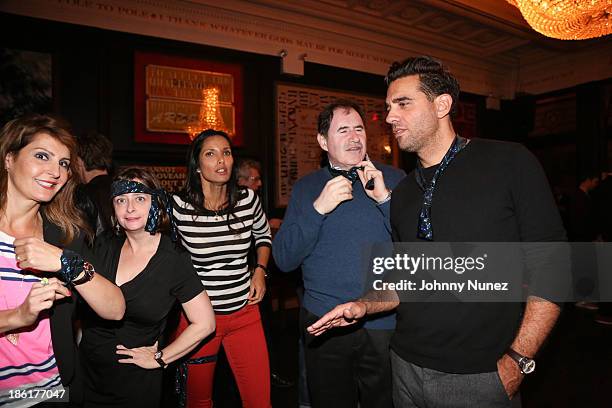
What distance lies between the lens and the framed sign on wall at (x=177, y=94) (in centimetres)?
463

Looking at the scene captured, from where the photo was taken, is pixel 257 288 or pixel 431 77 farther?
pixel 257 288

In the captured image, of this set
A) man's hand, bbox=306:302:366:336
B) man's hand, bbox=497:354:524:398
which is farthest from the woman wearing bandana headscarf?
man's hand, bbox=497:354:524:398

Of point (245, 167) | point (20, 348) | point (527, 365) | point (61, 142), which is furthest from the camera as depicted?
point (245, 167)

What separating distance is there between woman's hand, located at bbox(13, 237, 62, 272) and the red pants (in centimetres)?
102

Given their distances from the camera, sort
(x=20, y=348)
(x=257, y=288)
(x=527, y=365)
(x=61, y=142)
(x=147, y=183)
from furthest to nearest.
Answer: (x=257, y=288) → (x=147, y=183) → (x=61, y=142) → (x=20, y=348) → (x=527, y=365)

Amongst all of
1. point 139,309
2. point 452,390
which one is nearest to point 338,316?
point 452,390

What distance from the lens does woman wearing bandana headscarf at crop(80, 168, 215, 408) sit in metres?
1.72

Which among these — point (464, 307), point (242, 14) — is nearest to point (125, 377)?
point (464, 307)

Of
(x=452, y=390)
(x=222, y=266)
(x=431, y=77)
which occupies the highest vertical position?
(x=431, y=77)

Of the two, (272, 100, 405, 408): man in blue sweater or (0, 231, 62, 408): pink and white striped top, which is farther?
A: (272, 100, 405, 408): man in blue sweater

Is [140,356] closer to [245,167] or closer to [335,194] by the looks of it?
[335,194]

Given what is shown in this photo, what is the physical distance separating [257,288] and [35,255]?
1.37 meters

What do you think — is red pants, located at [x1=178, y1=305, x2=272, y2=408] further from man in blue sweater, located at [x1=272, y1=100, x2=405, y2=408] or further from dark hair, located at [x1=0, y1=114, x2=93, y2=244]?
dark hair, located at [x1=0, y1=114, x2=93, y2=244]

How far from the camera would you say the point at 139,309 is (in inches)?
68.2
